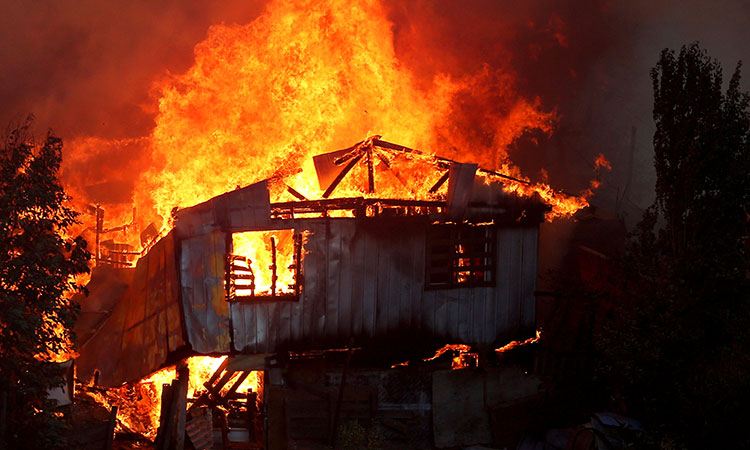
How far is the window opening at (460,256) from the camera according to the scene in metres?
15.5

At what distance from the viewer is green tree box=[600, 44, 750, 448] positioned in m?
12.2

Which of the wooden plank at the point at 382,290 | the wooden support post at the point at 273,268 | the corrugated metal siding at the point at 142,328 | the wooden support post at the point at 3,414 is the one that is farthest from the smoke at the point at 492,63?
the wooden support post at the point at 3,414

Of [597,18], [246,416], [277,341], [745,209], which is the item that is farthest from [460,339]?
[597,18]

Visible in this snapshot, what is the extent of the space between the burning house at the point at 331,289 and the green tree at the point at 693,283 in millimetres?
3427

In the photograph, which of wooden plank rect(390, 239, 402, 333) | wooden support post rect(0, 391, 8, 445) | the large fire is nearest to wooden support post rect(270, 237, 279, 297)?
wooden plank rect(390, 239, 402, 333)

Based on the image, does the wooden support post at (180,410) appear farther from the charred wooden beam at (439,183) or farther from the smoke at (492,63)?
the smoke at (492,63)

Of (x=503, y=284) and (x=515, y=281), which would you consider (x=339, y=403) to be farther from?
(x=515, y=281)

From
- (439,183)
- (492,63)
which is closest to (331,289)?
(439,183)

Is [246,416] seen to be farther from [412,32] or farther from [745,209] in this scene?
[412,32]

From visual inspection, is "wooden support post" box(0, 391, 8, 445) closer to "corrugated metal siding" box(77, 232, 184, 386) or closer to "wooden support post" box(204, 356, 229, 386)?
"corrugated metal siding" box(77, 232, 184, 386)

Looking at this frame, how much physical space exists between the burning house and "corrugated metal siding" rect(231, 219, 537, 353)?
3 centimetres

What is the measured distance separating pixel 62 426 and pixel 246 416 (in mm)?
5985

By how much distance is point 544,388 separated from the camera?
16.4 metres

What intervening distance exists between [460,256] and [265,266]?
5.34 meters
